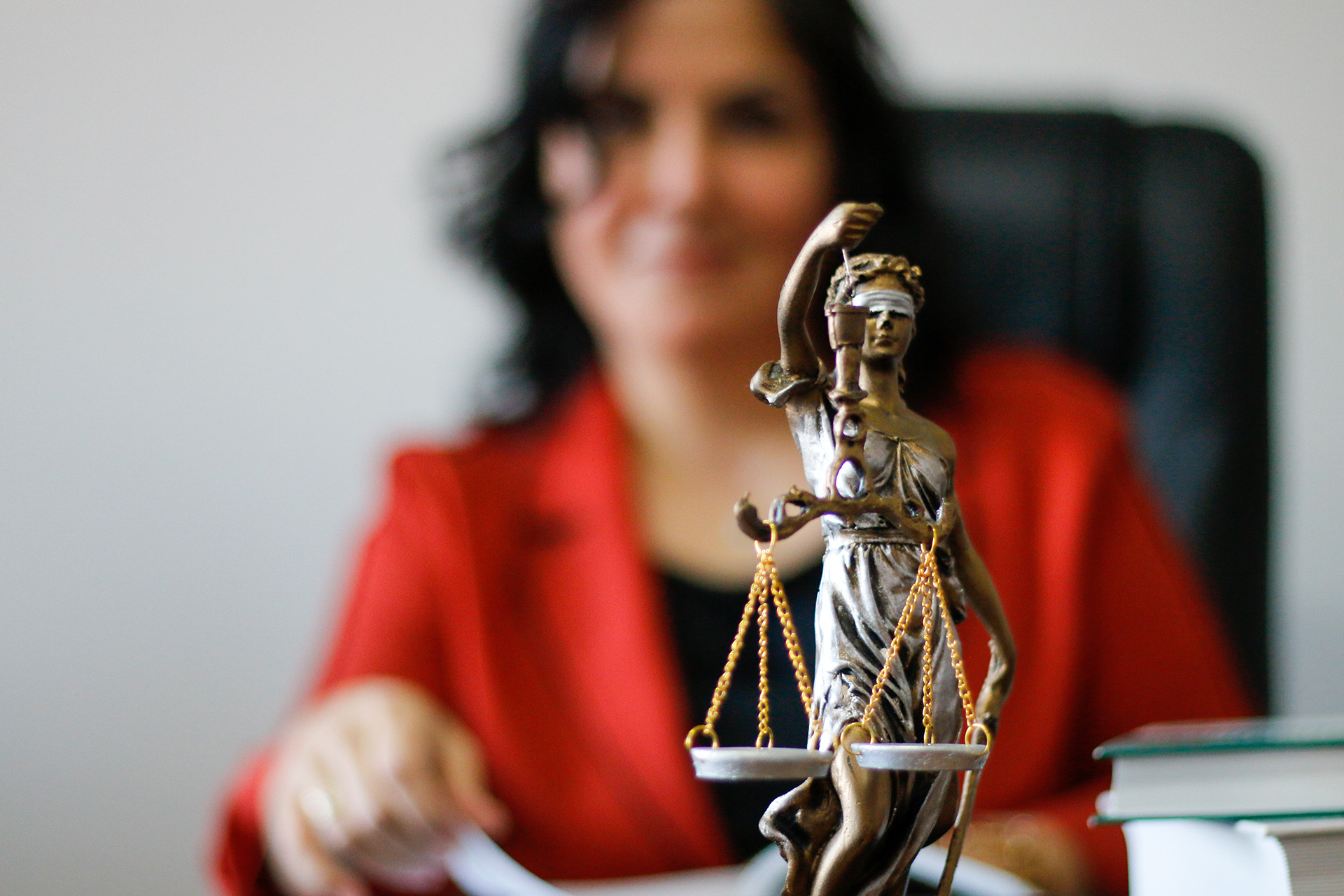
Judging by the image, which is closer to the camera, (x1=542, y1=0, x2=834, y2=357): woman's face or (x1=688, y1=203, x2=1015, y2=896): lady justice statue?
(x1=688, y1=203, x2=1015, y2=896): lady justice statue

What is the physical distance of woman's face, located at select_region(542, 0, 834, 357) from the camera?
0.74 metres

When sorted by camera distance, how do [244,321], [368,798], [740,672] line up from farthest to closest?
[244,321]
[368,798]
[740,672]

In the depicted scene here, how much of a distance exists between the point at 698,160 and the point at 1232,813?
1.88 feet

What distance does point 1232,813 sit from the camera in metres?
0.27

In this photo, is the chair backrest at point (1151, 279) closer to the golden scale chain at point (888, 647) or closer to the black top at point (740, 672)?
the black top at point (740, 672)

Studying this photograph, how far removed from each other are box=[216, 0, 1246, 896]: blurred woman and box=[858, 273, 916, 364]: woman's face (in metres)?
0.30

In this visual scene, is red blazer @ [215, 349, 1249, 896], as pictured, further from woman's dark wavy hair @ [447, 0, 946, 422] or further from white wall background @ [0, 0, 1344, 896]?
white wall background @ [0, 0, 1344, 896]

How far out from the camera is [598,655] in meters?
0.87

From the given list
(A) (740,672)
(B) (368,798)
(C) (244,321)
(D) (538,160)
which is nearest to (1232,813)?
(A) (740,672)

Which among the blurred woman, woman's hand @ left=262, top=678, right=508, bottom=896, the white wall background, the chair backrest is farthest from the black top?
the white wall background

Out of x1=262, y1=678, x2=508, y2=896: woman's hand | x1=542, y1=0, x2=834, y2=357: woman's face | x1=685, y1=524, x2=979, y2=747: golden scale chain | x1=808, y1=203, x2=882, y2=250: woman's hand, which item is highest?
x1=542, y1=0, x2=834, y2=357: woman's face

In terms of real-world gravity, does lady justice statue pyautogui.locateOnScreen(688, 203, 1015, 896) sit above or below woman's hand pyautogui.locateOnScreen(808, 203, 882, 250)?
below

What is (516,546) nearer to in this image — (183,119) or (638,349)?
(638,349)

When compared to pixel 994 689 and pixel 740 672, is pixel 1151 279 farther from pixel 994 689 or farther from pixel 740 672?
pixel 994 689
